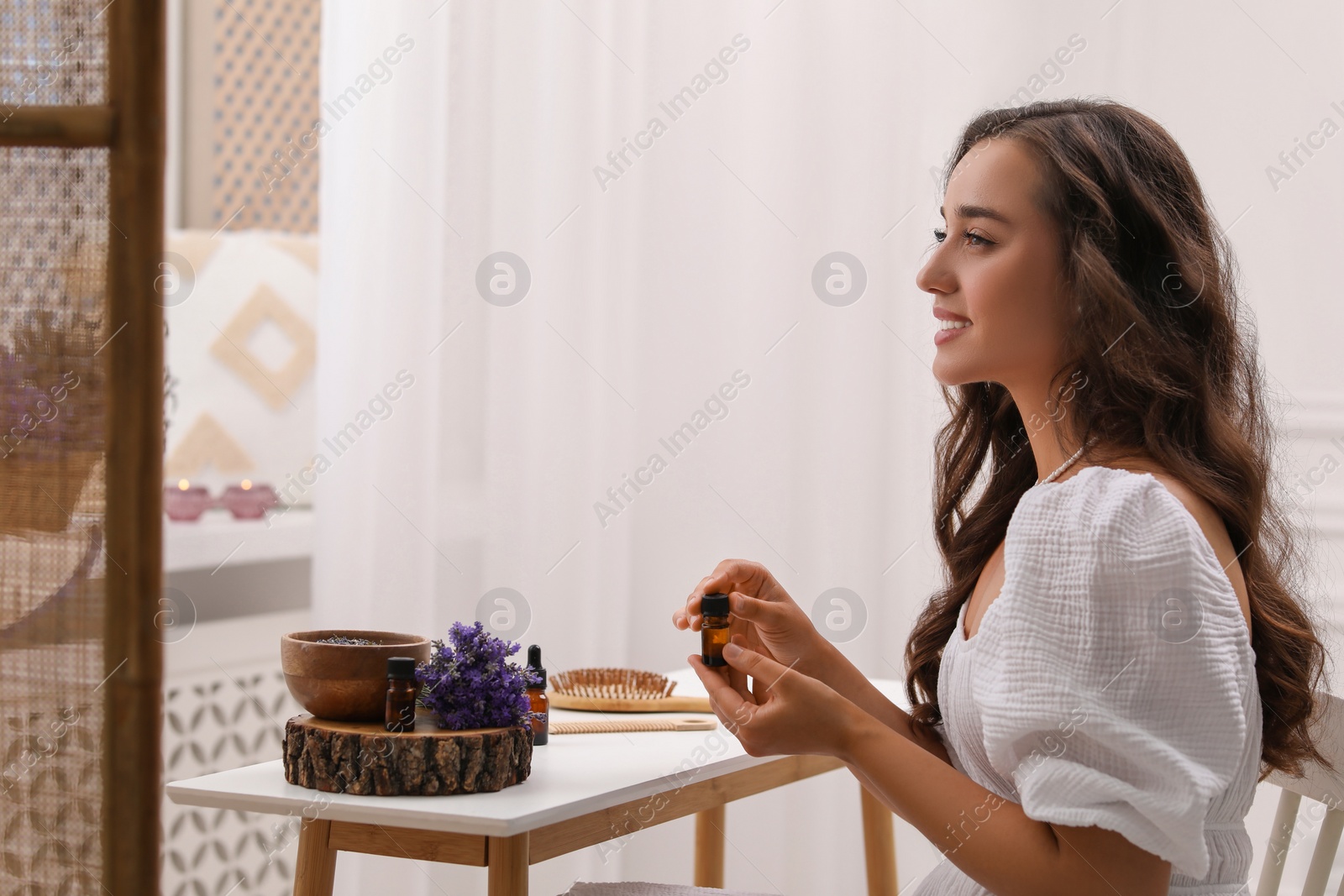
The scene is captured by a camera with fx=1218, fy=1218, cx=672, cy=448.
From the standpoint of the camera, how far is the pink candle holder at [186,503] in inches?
93.4

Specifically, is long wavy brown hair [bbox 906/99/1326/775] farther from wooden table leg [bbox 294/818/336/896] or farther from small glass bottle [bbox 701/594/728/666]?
wooden table leg [bbox 294/818/336/896]

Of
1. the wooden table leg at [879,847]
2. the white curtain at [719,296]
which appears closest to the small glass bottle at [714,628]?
the wooden table leg at [879,847]

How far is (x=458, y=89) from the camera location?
2.00 meters

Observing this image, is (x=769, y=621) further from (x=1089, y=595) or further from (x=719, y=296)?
(x=719, y=296)

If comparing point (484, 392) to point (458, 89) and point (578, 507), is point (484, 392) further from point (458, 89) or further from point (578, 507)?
point (458, 89)

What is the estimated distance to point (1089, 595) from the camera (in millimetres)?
889

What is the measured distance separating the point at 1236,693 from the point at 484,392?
1.44 meters

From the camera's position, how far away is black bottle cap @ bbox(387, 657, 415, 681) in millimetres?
1084

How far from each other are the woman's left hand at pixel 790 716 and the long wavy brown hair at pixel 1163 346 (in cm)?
32

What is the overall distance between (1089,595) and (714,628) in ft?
1.14

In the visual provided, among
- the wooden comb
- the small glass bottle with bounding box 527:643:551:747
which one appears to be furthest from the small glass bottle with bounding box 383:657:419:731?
the wooden comb

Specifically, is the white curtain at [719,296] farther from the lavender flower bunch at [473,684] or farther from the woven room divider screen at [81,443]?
the woven room divider screen at [81,443]

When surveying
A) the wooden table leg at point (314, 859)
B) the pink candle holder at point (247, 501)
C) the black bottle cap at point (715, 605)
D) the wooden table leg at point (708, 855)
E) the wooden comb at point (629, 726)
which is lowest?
the wooden table leg at point (708, 855)

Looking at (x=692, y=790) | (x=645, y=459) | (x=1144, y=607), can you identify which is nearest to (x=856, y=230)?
(x=645, y=459)
